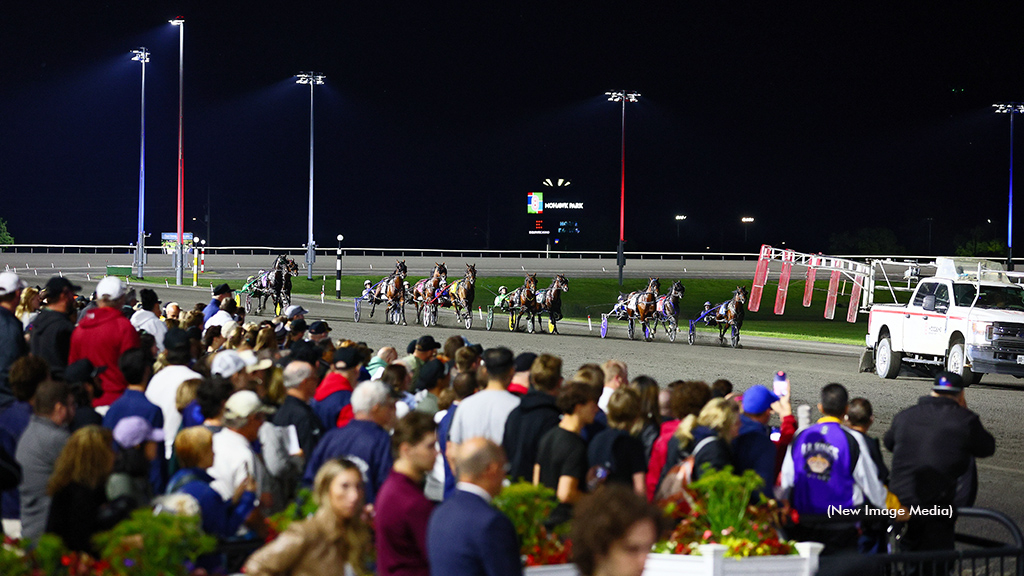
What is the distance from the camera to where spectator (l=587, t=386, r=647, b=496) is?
534cm

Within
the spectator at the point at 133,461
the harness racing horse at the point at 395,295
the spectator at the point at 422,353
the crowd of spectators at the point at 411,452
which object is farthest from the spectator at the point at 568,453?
the harness racing horse at the point at 395,295

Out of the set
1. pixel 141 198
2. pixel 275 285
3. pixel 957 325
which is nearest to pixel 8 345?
pixel 957 325

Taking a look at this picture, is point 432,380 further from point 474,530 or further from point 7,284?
point 474,530

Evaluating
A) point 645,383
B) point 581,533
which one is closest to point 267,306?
point 645,383

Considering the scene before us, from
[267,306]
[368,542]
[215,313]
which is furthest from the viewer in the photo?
[267,306]

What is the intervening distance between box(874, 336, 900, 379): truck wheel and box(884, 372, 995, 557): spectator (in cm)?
1425

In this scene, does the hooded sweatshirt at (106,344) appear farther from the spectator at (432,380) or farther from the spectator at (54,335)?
the spectator at (432,380)

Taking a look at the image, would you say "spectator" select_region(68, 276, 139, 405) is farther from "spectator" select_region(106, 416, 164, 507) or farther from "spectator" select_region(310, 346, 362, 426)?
"spectator" select_region(106, 416, 164, 507)

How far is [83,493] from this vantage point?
469 centimetres

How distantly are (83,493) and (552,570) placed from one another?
210 cm

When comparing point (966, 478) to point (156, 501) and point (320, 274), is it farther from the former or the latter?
point (320, 274)

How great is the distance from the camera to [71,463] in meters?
4.72

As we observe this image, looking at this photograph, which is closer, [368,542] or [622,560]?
[622,560]

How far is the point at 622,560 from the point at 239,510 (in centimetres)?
280
